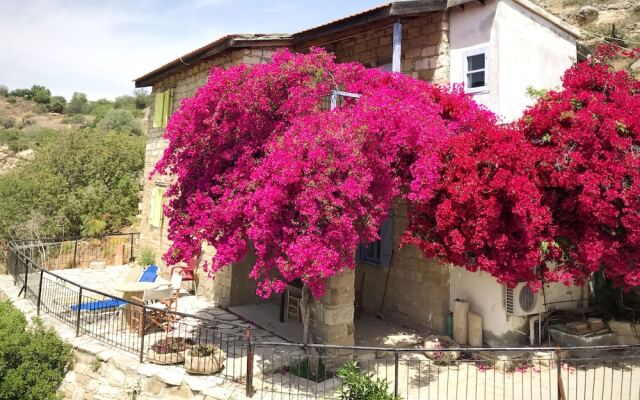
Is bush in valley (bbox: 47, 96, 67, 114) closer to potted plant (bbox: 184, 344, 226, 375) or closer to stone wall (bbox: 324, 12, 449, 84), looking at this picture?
stone wall (bbox: 324, 12, 449, 84)

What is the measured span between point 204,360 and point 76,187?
614 inches

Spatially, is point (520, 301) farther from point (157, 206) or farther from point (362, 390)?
point (157, 206)

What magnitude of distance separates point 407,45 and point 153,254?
9740 mm

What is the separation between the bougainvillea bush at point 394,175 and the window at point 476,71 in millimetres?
1509

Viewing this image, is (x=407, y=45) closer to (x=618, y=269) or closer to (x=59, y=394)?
(x=618, y=269)

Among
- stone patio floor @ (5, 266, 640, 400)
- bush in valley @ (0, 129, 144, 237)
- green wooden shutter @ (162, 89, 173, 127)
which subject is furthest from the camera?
bush in valley @ (0, 129, 144, 237)

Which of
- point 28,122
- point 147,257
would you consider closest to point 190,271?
point 147,257

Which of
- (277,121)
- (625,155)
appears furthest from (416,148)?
(625,155)

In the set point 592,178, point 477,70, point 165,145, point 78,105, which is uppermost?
point 78,105

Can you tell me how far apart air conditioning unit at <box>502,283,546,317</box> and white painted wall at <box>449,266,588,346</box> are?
0.32 feet

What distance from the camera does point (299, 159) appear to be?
5906mm

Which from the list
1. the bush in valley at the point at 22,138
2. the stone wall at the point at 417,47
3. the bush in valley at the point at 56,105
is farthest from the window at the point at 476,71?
the bush in valley at the point at 56,105

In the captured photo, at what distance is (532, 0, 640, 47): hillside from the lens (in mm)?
24141

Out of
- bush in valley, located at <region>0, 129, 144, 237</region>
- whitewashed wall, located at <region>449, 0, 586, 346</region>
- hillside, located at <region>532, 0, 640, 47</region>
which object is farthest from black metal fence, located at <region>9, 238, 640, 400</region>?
hillside, located at <region>532, 0, 640, 47</region>
